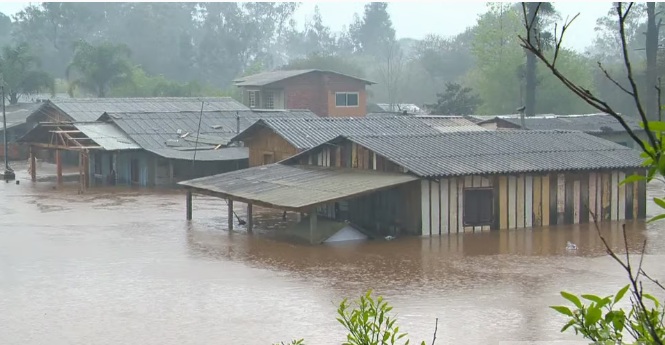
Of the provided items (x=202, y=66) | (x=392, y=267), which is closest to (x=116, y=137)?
(x=392, y=267)

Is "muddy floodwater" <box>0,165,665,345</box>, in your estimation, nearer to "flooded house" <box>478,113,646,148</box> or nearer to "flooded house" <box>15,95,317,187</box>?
"flooded house" <box>15,95,317,187</box>

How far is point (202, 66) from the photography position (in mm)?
88875

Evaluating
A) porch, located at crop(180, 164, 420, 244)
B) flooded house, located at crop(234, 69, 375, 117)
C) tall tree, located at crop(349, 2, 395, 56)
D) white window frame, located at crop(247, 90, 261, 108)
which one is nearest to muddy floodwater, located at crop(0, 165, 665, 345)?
porch, located at crop(180, 164, 420, 244)

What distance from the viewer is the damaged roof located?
2545cm

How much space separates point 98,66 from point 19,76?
207 inches

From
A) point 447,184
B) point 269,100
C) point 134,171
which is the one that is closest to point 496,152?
point 447,184

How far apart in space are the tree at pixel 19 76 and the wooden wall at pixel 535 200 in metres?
43.3

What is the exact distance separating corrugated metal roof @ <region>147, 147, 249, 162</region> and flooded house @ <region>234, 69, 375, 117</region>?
15.4m

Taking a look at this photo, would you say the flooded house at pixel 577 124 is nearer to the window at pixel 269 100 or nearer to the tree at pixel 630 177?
the window at pixel 269 100

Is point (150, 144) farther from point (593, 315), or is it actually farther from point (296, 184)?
point (593, 315)

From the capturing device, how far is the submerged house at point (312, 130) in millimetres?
33062

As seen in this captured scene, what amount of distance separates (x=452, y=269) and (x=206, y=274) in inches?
196

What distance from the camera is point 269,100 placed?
5528 centimetres

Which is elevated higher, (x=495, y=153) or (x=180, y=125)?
(x=180, y=125)
